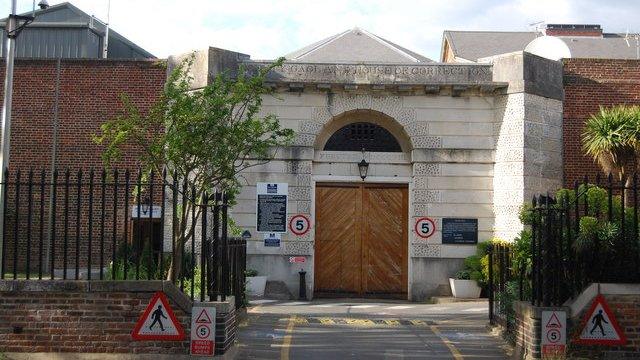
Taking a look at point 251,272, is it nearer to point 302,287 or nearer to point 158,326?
point 302,287

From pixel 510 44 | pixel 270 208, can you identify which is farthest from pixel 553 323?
pixel 510 44

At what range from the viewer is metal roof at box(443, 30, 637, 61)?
113 feet

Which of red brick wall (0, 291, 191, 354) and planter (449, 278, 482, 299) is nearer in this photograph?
red brick wall (0, 291, 191, 354)

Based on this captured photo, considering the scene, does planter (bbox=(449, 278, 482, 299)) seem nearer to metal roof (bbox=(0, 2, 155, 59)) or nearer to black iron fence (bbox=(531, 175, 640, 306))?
black iron fence (bbox=(531, 175, 640, 306))

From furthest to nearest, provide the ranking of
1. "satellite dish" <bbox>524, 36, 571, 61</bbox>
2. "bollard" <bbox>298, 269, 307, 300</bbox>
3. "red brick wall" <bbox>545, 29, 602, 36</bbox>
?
1. "red brick wall" <bbox>545, 29, 602, 36</bbox>
2. "satellite dish" <bbox>524, 36, 571, 61</bbox>
3. "bollard" <bbox>298, 269, 307, 300</bbox>

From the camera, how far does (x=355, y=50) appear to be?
29797 millimetres

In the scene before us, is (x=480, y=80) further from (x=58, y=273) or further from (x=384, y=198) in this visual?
(x=58, y=273)

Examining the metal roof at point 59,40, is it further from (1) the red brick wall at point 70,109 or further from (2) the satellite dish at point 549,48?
(2) the satellite dish at point 549,48

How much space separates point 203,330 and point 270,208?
10751mm

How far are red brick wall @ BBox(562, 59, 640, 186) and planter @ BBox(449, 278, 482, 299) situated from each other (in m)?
3.69

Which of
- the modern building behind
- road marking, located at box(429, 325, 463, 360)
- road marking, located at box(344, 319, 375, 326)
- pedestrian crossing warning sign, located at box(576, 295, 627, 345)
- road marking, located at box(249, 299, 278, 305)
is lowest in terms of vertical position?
road marking, located at box(249, 299, 278, 305)

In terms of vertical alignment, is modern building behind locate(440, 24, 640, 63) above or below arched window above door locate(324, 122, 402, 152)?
above

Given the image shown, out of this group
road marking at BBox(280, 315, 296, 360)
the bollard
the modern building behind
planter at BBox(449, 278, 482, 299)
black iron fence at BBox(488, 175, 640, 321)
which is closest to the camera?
black iron fence at BBox(488, 175, 640, 321)

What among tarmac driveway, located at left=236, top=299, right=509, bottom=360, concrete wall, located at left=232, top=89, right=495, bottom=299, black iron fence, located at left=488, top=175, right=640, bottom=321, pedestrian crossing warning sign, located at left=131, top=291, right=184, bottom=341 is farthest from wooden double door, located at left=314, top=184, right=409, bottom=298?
pedestrian crossing warning sign, located at left=131, top=291, right=184, bottom=341
